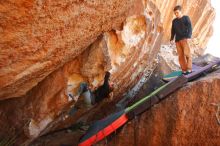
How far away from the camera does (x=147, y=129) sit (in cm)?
698

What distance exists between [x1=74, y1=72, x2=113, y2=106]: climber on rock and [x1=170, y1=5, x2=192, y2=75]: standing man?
7.51ft

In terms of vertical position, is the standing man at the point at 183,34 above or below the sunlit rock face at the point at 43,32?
above

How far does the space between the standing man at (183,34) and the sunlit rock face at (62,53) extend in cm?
89

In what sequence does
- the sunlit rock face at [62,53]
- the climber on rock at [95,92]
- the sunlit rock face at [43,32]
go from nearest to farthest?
1. the sunlit rock face at [43,32]
2. the sunlit rock face at [62,53]
3. the climber on rock at [95,92]

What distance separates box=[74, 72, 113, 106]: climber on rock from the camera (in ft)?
24.7

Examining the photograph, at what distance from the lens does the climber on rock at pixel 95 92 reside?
752 centimetres

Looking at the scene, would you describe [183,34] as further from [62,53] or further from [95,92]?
[62,53]

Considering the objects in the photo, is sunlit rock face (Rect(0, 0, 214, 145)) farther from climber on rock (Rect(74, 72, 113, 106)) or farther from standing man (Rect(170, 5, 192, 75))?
standing man (Rect(170, 5, 192, 75))

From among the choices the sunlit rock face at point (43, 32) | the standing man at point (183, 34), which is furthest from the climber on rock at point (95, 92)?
the standing man at point (183, 34)

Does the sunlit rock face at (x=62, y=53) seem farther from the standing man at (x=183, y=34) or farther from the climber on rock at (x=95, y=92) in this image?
the standing man at (x=183, y=34)

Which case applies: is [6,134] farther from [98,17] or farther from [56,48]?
[98,17]

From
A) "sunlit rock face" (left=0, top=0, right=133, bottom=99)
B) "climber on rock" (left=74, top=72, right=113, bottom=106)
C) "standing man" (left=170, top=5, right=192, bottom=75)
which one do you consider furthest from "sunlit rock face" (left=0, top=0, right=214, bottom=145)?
"standing man" (left=170, top=5, right=192, bottom=75)

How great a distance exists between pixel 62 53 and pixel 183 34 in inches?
140

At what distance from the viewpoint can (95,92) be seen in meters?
8.01
